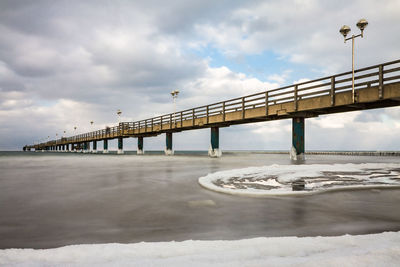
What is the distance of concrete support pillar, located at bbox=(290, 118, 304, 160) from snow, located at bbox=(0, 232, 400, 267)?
20365 millimetres

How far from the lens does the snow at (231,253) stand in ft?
7.91

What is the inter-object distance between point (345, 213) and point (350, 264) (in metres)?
2.89

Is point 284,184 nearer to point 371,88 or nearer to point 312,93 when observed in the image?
point 371,88

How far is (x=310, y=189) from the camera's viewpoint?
7043 mm

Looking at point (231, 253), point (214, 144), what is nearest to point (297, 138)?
point (214, 144)

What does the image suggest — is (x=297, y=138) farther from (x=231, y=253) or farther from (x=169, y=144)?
(x=169, y=144)

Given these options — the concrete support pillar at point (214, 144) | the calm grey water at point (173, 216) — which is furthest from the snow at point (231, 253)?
the concrete support pillar at point (214, 144)

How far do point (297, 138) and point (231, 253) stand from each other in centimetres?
2185

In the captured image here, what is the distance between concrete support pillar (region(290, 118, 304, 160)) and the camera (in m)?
22.7

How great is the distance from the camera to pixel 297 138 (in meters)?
23.0

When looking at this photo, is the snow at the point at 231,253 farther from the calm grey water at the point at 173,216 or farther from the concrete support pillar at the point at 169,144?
the concrete support pillar at the point at 169,144

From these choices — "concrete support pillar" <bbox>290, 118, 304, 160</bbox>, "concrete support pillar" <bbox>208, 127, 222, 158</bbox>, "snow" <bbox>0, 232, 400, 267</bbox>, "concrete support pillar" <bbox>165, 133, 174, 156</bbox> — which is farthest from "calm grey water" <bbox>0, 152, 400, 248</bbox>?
"concrete support pillar" <bbox>165, 133, 174, 156</bbox>

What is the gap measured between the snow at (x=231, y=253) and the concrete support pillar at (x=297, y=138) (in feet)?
66.8

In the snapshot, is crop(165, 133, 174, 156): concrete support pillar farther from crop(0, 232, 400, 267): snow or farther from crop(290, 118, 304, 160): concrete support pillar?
crop(0, 232, 400, 267): snow
